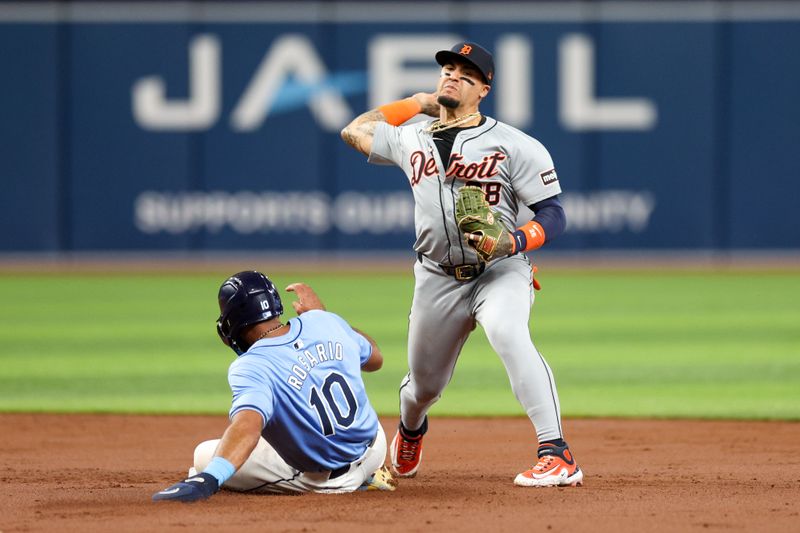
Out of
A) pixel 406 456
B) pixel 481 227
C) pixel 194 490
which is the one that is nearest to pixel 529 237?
pixel 481 227

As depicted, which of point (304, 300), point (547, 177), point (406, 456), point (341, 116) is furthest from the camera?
point (341, 116)

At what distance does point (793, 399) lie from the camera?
27.5 ft

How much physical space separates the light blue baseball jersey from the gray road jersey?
2.15ft

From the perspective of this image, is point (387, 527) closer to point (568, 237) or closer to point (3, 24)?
point (568, 237)

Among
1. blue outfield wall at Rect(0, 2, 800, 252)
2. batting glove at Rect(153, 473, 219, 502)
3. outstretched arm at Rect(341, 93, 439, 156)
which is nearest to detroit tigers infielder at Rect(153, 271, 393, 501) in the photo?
batting glove at Rect(153, 473, 219, 502)

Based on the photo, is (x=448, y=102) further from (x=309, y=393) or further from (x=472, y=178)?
(x=309, y=393)

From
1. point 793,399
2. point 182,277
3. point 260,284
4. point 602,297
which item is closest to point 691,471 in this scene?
point 260,284

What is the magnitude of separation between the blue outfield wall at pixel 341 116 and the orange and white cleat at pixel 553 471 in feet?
47.0

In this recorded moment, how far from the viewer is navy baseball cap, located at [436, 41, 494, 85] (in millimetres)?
5418

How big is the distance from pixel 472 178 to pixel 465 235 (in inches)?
13.3

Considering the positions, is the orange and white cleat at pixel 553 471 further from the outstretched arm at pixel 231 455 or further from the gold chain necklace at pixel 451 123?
the gold chain necklace at pixel 451 123

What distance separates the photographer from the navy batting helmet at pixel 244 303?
4.80 metres

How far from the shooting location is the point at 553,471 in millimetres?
5145

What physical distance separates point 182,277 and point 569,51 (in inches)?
271
